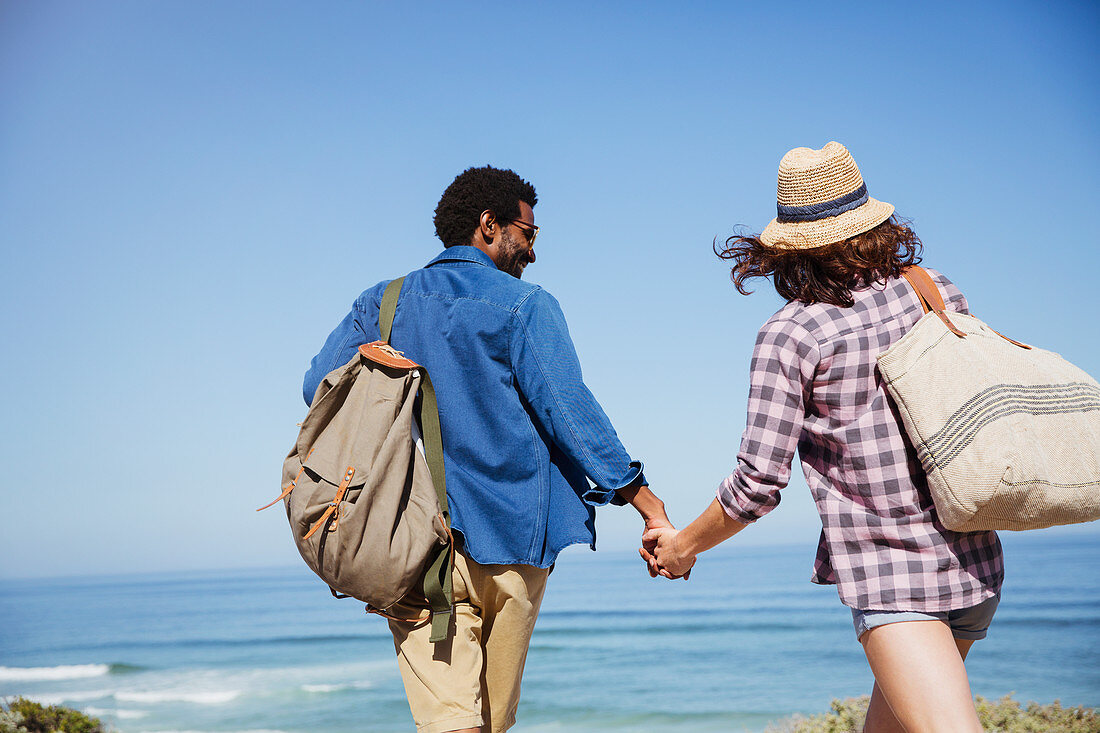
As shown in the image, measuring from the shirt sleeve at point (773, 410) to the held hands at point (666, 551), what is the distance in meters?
0.44

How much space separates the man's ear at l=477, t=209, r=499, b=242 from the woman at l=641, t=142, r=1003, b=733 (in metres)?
0.88

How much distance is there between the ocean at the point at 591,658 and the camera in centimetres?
1295

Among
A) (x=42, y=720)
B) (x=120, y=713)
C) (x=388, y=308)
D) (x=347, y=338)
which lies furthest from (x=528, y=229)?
(x=120, y=713)

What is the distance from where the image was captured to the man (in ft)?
7.15

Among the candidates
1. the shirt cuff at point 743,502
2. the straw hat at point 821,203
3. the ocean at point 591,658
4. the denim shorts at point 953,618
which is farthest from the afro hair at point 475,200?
the ocean at point 591,658

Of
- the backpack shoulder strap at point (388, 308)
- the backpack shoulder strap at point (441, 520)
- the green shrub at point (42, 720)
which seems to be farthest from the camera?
the green shrub at point (42, 720)

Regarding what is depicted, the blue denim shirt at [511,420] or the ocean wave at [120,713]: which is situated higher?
the blue denim shirt at [511,420]

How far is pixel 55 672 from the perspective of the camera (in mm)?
18125

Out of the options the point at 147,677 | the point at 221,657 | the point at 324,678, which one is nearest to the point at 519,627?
the point at 324,678

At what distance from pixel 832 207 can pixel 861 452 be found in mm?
617

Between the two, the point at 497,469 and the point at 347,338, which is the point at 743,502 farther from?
the point at 347,338

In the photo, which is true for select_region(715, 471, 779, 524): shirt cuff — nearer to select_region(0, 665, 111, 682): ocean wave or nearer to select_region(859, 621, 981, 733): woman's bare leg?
select_region(859, 621, 981, 733): woman's bare leg

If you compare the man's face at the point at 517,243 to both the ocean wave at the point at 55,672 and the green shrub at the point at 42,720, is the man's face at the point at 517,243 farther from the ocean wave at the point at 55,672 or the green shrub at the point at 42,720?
the ocean wave at the point at 55,672

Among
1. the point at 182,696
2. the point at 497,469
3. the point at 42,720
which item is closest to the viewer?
the point at 497,469
